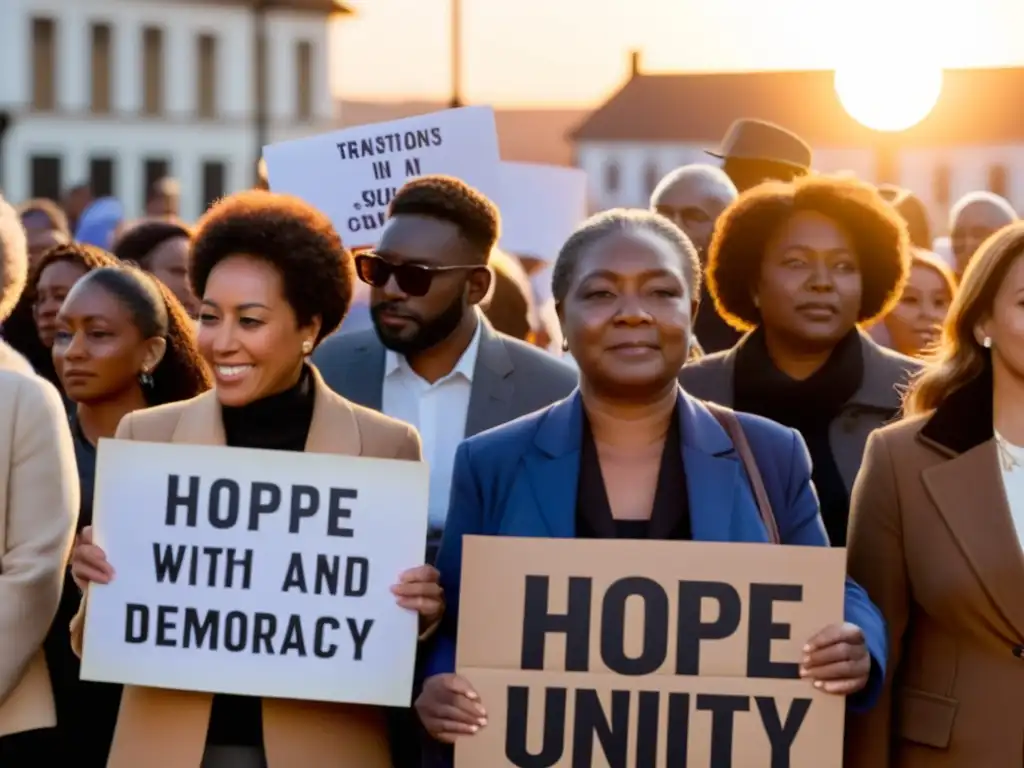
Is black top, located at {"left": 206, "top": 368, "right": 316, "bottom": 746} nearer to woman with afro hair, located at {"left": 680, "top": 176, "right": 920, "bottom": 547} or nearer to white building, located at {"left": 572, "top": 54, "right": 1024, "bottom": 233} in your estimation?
woman with afro hair, located at {"left": 680, "top": 176, "right": 920, "bottom": 547}

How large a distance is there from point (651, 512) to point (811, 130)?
343ft

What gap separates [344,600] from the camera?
472 cm

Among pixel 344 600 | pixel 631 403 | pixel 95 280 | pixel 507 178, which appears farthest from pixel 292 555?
pixel 507 178

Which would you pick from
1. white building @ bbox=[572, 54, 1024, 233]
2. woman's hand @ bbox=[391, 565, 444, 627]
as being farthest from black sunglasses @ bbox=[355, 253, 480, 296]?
white building @ bbox=[572, 54, 1024, 233]

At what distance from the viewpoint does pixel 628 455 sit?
15.6ft

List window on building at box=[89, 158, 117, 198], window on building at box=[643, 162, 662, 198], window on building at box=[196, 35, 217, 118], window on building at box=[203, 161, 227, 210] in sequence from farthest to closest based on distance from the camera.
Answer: window on building at box=[643, 162, 662, 198] → window on building at box=[203, 161, 227, 210] → window on building at box=[89, 158, 117, 198] → window on building at box=[196, 35, 217, 118]

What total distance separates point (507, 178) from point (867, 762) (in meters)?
6.73

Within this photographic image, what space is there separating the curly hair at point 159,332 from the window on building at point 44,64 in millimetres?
71748

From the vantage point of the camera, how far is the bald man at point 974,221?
415 inches

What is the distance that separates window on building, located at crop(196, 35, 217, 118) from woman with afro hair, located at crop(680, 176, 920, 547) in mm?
74820

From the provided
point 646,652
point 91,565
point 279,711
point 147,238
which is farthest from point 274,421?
point 147,238

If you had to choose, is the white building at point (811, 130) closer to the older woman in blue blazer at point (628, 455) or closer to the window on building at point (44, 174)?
the window on building at point (44, 174)

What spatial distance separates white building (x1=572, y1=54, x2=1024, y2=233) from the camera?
10350 cm

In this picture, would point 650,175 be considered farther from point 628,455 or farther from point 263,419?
point 628,455
